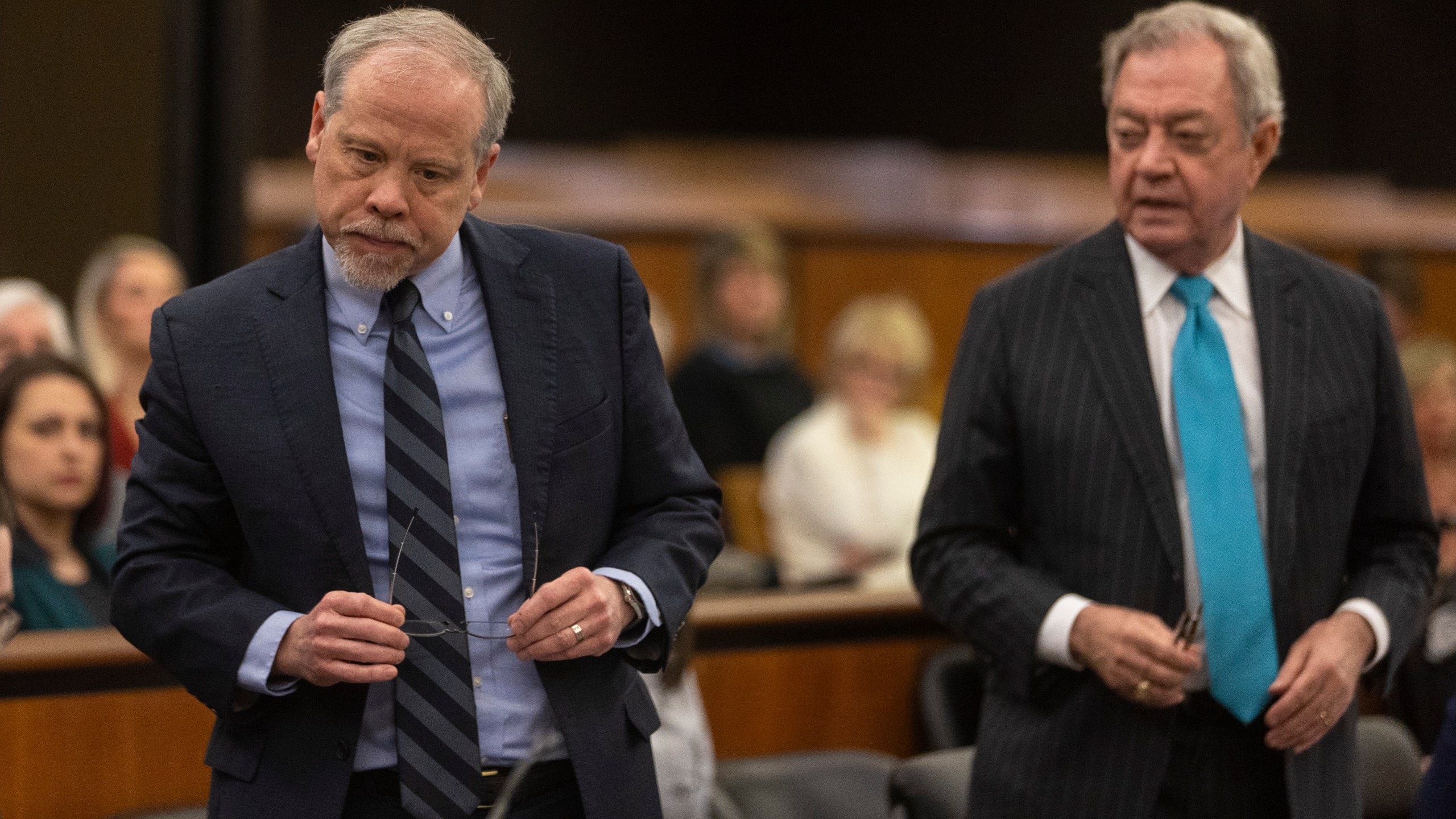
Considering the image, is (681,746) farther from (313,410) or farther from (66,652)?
Answer: (313,410)

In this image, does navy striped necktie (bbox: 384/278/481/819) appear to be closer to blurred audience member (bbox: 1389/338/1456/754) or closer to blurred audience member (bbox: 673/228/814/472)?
blurred audience member (bbox: 1389/338/1456/754)

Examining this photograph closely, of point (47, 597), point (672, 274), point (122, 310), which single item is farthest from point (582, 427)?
point (672, 274)

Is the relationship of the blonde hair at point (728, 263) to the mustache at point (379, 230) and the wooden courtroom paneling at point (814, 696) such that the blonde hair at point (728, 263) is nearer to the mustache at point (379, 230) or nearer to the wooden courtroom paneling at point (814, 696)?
the wooden courtroom paneling at point (814, 696)

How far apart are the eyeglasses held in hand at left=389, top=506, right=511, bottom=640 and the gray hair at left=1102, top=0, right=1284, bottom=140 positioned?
3.55 ft

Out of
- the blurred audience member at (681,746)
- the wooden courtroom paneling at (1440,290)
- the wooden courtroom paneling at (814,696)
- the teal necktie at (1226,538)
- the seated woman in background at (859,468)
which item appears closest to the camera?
the teal necktie at (1226,538)

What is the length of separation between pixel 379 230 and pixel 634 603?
1.47 ft

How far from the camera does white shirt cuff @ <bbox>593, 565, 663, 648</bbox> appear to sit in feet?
5.13

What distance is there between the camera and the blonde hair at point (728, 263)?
5176mm

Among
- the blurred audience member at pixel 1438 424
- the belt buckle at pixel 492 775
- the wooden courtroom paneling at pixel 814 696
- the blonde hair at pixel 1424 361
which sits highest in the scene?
the belt buckle at pixel 492 775

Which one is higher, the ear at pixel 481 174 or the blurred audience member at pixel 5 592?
the ear at pixel 481 174

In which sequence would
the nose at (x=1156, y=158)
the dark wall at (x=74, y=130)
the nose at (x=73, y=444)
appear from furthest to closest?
the dark wall at (x=74, y=130) < the nose at (x=73, y=444) < the nose at (x=1156, y=158)

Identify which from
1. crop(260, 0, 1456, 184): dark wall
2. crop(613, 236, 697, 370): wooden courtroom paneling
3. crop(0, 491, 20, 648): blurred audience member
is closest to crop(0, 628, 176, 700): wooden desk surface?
crop(0, 491, 20, 648): blurred audience member

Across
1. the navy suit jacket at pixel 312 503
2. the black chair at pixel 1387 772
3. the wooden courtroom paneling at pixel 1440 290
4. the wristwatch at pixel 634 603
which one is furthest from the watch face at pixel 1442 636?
the wooden courtroom paneling at pixel 1440 290

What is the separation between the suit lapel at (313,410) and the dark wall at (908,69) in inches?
231
